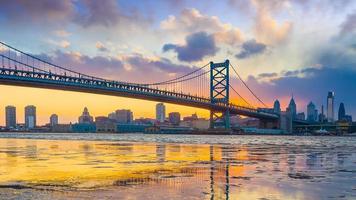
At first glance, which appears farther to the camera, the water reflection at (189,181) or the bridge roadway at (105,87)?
the bridge roadway at (105,87)

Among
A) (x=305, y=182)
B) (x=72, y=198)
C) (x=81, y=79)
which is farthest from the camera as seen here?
(x=81, y=79)

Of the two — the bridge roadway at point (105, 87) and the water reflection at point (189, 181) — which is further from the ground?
the bridge roadway at point (105, 87)

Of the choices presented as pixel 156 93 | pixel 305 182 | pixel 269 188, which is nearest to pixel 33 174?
pixel 269 188

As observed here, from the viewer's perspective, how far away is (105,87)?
277 feet

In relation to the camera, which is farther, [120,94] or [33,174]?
[120,94]

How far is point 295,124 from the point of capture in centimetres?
15400

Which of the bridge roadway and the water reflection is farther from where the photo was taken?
the bridge roadway

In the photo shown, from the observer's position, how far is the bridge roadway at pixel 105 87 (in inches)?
2899

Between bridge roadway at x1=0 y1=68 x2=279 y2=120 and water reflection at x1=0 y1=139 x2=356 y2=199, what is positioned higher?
bridge roadway at x1=0 y1=68 x2=279 y2=120

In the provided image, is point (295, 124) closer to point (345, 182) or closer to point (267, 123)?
point (267, 123)

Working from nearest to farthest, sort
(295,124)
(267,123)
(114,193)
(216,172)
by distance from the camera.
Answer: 1. (114,193)
2. (216,172)
3. (267,123)
4. (295,124)

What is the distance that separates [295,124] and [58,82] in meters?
98.6

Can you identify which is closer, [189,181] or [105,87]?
[189,181]

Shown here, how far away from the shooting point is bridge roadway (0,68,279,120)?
7362cm
